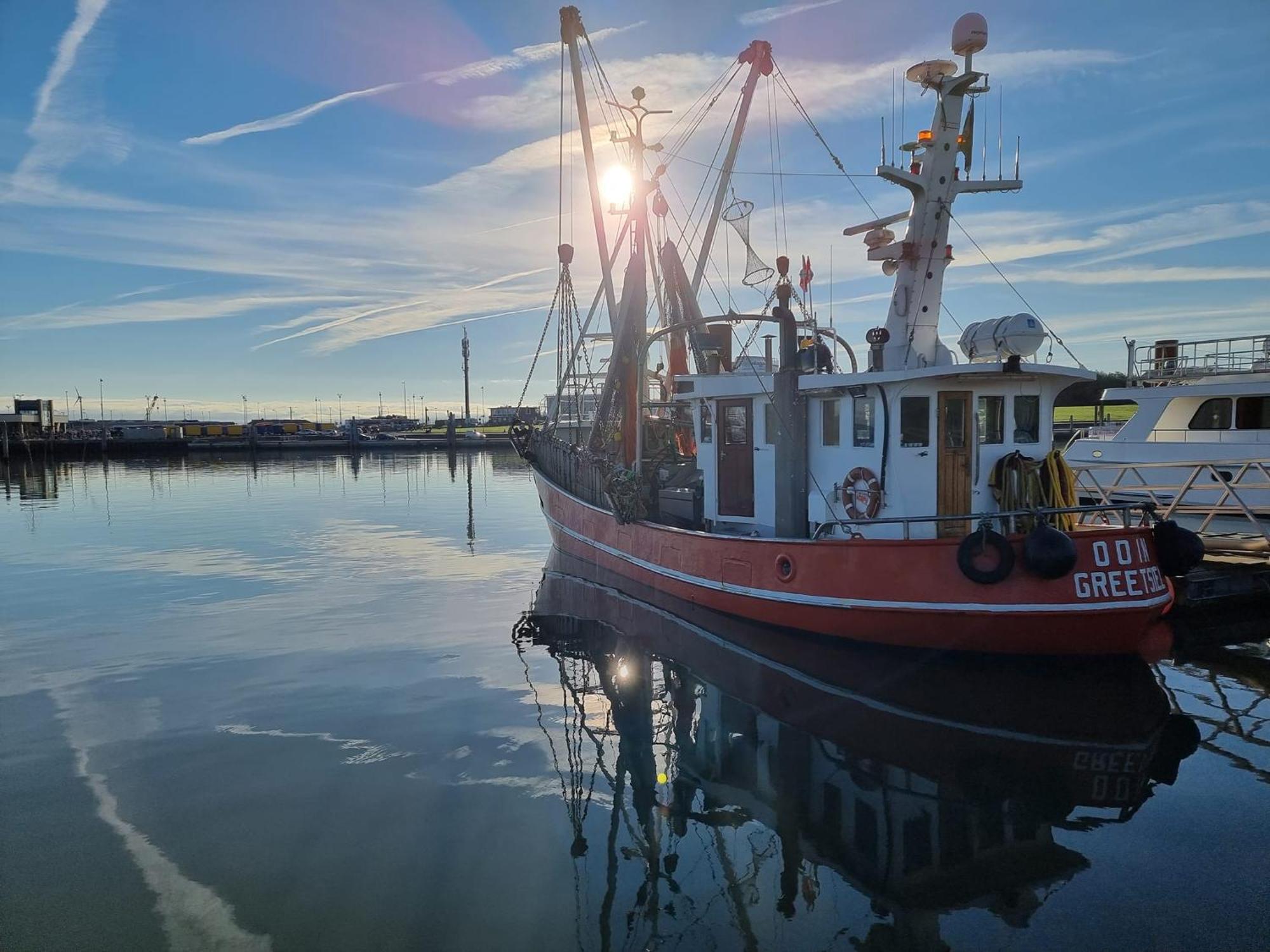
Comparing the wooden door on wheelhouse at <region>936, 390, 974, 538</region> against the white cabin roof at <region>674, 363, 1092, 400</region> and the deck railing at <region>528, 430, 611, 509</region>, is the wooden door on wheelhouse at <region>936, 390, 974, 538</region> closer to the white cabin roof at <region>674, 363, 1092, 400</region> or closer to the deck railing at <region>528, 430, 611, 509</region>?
the white cabin roof at <region>674, 363, 1092, 400</region>

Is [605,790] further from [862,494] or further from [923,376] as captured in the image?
[923,376]

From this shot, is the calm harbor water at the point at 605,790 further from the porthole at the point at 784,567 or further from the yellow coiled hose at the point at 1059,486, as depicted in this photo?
the yellow coiled hose at the point at 1059,486

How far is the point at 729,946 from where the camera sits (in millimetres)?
5000

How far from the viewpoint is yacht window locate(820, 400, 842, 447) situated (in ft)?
39.3

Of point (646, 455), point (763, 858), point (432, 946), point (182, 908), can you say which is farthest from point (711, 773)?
point (646, 455)

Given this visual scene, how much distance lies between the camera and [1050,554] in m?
9.14

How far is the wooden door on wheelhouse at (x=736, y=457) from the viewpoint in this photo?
533 inches

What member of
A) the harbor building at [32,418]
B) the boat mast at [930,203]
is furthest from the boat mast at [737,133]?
the harbor building at [32,418]

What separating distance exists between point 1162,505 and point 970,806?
12381mm

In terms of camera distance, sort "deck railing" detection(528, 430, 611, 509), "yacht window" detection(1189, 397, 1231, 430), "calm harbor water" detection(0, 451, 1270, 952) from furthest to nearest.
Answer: "yacht window" detection(1189, 397, 1231, 430) → "deck railing" detection(528, 430, 611, 509) → "calm harbor water" detection(0, 451, 1270, 952)

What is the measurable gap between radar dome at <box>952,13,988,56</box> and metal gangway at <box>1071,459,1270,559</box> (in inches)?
295

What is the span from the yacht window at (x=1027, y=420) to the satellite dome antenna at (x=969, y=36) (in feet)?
17.1

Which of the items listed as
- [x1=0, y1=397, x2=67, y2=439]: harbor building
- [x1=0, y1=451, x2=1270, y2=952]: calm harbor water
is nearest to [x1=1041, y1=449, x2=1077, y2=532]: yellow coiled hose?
[x1=0, y1=451, x2=1270, y2=952]: calm harbor water

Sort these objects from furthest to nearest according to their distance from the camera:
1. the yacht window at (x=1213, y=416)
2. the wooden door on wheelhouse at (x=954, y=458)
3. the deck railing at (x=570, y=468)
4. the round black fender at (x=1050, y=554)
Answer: the yacht window at (x=1213, y=416) < the deck railing at (x=570, y=468) < the wooden door on wheelhouse at (x=954, y=458) < the round black fender at (x=1050, y=554)
